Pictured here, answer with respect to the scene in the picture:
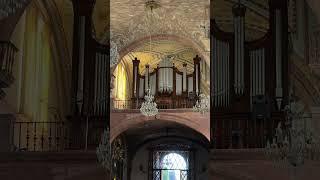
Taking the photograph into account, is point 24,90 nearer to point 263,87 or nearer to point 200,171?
point 263,87

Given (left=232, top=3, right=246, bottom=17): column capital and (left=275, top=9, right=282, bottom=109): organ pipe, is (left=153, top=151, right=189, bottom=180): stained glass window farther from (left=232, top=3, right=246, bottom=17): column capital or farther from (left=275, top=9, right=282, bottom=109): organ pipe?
(left=275, top=9, right=282, bottom=109): organ pipe

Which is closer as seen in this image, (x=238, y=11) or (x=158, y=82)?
(x=238, y=11)

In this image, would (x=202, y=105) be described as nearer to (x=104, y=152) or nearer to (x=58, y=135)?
(x=104, y=152)

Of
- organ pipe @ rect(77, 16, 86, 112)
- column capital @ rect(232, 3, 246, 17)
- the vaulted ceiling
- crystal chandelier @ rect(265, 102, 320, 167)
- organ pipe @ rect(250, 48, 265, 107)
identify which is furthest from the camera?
the vaulted ceiling

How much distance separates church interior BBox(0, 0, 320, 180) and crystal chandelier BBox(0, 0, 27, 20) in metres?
0.03

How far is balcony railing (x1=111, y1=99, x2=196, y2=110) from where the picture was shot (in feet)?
50.1

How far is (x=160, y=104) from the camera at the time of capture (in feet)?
51.2

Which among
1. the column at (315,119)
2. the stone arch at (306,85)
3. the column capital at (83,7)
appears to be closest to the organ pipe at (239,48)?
the column at (315,119)

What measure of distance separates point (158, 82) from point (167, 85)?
0.95 feet

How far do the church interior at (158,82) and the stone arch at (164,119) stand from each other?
0.13 ft

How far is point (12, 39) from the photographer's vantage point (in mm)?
12609

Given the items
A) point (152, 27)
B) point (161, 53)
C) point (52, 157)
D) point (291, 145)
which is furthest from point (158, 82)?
point (291, 145)

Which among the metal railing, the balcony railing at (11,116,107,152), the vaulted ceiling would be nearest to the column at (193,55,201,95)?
the vaulted ceiling

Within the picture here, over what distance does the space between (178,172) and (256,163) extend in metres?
10.4
